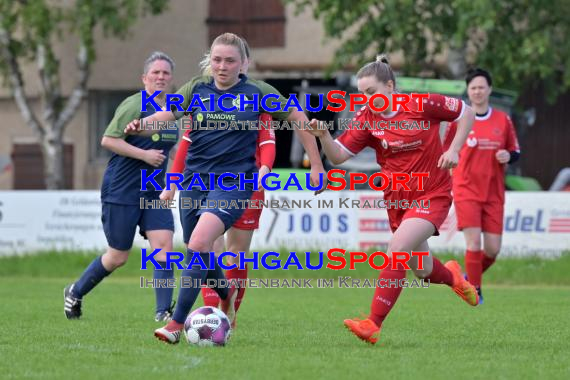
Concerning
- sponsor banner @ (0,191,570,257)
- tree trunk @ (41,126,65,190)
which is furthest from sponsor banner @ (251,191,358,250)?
tree trunk @ (41,126,65,190)

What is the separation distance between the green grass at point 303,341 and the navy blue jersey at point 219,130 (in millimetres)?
1216

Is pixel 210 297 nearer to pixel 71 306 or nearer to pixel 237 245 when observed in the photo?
pixel 237 245

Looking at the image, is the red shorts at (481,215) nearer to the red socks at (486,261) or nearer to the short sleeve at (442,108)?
the red socks at (486,261)

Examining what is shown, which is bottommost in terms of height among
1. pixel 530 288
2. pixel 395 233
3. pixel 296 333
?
pixel 530 288

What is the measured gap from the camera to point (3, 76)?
95.5 feet

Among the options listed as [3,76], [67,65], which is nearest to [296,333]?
[3,76]

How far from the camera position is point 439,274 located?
381 inches

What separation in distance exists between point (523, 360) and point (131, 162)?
4056 mm

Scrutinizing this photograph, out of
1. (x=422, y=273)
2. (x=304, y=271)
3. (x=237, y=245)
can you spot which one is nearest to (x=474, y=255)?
(x=422, y=273)

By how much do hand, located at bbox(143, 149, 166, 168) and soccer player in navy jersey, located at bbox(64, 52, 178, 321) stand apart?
1.3 inches

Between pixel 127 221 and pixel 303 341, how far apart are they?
2.35m

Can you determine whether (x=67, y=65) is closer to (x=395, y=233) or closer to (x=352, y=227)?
(x=352, y=227)

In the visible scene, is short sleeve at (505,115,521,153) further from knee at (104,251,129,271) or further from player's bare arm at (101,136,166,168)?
knee at (104,251,129,271)

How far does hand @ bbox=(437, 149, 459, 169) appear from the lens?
8.70m
